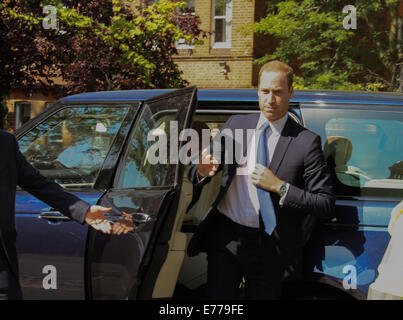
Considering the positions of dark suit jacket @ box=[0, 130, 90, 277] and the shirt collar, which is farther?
the shirt collar

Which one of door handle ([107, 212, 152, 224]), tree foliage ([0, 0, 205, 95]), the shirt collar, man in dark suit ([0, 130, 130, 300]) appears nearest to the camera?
man in dark suit ([0, 130, 130, 300])

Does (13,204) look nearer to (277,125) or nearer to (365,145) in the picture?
(277,125)

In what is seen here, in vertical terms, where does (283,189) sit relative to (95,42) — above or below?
below

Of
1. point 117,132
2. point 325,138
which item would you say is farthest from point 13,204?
point 325,138

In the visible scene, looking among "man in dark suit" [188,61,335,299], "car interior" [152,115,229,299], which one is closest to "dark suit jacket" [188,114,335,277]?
"man in dark suit" [188,61,335,299]

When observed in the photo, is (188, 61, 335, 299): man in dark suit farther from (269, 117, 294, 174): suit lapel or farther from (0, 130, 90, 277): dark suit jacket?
(0, 130, 90, 277): dark suit jacket

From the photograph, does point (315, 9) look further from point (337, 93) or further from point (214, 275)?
point (214, 275)

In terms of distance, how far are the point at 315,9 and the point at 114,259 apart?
877 cm

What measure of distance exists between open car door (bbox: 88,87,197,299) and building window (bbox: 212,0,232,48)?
439 inches

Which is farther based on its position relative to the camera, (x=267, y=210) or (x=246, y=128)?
(x=246, y=128)

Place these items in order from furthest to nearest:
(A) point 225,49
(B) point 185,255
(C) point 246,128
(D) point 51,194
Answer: (A) point 225,49 → (B) point 185,255 → (C) point 246,128 → (D) point 51,194

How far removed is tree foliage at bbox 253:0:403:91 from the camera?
31.4 ft

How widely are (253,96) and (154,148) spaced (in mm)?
817

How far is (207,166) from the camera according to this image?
252 centimetres
